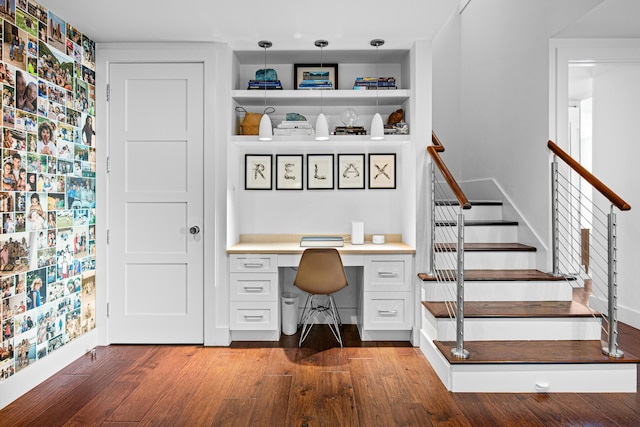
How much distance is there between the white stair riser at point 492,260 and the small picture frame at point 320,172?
122 cm

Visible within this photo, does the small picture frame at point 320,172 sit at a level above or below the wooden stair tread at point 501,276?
above

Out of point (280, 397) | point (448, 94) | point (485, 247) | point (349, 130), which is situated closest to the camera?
point (280, 397)

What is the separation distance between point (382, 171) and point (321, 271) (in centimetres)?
124

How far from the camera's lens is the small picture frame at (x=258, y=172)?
4.17 metres

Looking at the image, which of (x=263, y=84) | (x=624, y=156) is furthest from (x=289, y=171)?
(x=624, y=156)

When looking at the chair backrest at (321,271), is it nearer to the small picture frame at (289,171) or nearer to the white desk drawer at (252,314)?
the white desk drawer at (252,314)

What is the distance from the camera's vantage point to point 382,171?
417cm

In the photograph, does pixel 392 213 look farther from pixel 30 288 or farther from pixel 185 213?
pixel 30 288

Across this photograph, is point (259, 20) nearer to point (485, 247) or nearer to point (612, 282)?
point (485, 247)

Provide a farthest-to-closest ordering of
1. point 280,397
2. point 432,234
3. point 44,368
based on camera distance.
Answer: point 432,234 < point 44,368 < point 280,397

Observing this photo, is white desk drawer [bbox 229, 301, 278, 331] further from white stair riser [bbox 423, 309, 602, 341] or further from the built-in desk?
white stair riser [bbox 423, 309, 602, 341]

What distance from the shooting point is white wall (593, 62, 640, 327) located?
12.6 ft

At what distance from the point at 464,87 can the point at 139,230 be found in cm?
398

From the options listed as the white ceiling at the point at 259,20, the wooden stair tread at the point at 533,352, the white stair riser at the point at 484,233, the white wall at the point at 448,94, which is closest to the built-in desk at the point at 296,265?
the white stair riser at the point at 484,233
